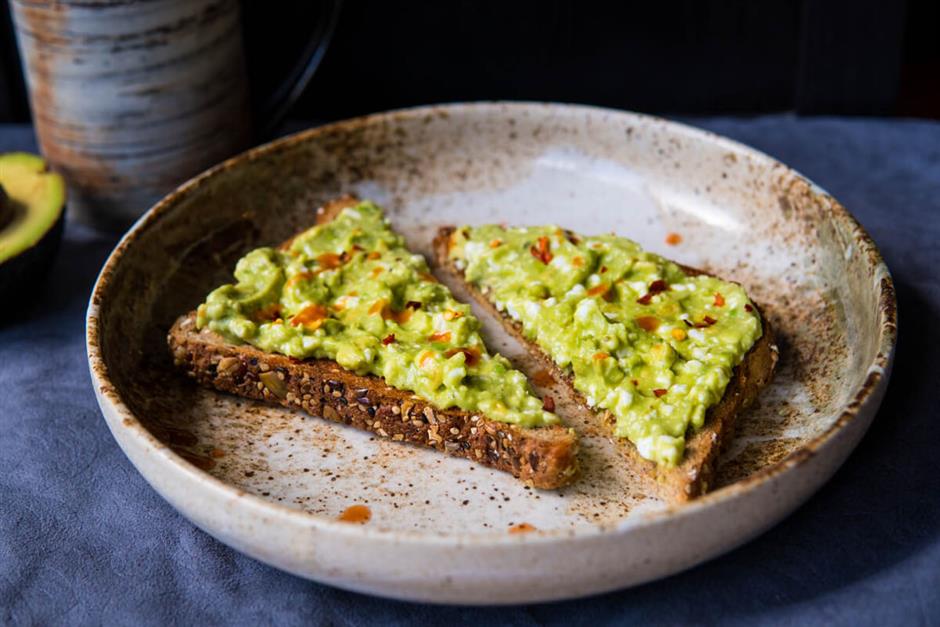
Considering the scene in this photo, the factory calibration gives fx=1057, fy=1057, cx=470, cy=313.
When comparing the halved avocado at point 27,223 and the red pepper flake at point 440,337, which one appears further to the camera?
the halved avocado at point 27,223

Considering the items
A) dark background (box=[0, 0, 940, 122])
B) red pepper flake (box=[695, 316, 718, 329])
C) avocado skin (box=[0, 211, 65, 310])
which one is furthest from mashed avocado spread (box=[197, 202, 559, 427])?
dark background (box=[0, 0, 940, 122])

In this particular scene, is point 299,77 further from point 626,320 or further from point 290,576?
point 290,576

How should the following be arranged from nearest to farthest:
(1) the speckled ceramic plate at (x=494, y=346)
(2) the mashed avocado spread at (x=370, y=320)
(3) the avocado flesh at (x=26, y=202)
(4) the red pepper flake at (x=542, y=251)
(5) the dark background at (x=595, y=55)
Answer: (1) the speckled ceramic plate at (x=494, y=346) < (2) the mashed avocado spread at (x=370, y=320) < (4) the red pepper flake at (x=542, y=251) < (3) the avocado flesh at (x=26, y=202) < (5) the dark background at (x=595, y=55)

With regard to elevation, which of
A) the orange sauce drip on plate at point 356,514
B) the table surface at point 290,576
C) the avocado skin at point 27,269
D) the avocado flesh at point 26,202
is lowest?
the table surface at point 290,576

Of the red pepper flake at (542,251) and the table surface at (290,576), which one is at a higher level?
the red pepper flake at (542,251)

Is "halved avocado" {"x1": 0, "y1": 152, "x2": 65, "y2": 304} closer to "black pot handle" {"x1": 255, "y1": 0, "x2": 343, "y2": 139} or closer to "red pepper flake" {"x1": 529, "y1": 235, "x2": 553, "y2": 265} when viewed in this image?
"black pot handle" {"x1": 255, "y1": 0, "x2": 343, "y2": 139}

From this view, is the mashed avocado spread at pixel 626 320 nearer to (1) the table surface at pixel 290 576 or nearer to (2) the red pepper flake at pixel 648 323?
(2) the red pepper flake at pixel 648 323

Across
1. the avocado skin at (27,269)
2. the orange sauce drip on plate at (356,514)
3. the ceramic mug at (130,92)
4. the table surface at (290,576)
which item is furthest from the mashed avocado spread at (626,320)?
the avocado skin at (27,269)
